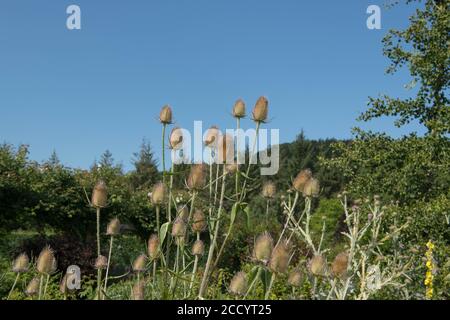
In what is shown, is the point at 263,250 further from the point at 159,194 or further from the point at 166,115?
the point at 166,115

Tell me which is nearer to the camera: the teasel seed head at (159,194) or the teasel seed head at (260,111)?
the teasel seed head at (159,194)

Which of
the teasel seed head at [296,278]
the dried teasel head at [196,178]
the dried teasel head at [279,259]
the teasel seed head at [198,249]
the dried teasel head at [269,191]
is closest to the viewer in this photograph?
the dried teasel head at [279,259]

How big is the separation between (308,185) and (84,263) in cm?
584

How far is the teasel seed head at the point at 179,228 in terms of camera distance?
5.68ft

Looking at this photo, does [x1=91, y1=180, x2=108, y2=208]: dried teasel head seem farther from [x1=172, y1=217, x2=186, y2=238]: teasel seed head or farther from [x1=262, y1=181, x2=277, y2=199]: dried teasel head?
[x1=262, y1=181, x2=277, y2=199]: dried teasel head

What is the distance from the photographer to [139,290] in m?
1.47

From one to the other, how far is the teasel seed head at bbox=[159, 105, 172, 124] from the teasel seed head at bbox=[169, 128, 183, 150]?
7 centimetres

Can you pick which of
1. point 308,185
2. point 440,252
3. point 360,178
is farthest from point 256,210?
point 308,185

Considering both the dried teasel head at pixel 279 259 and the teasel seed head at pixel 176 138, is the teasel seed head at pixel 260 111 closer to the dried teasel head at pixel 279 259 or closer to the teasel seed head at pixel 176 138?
the teasel seed head at pixel 176 138

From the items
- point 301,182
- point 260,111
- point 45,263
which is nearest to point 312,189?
point 301,182

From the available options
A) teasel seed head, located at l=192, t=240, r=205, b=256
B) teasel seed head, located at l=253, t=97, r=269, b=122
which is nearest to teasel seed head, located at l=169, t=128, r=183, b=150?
teasel seed head, located at l=253, t=97, r=269, b=122

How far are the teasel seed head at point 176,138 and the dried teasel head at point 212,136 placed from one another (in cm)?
10

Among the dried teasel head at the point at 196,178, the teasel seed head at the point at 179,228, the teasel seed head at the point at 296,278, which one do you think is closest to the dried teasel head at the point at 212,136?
the dried teasel head at the point at 196,178
